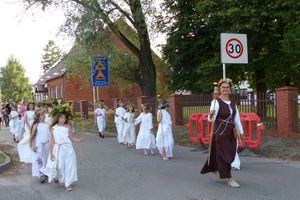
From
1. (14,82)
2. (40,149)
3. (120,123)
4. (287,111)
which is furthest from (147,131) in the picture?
(14,82)

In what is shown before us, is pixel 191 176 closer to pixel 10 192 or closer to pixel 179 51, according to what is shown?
pixel 10 192

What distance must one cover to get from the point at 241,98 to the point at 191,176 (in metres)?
7.68

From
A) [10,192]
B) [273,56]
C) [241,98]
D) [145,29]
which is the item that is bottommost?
[10,192]

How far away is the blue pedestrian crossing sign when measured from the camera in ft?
75.1

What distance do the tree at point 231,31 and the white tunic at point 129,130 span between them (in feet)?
19.7

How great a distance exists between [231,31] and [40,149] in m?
12.4

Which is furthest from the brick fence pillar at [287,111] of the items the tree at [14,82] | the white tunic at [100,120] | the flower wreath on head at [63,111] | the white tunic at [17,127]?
the tree at [14,82]

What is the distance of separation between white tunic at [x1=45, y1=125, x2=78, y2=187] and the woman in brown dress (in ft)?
8.77

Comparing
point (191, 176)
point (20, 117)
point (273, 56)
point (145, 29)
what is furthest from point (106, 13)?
point (191, 176)

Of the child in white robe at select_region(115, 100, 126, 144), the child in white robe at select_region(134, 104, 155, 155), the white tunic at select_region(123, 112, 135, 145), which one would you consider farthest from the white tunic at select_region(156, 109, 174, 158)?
the child in white robe at select_region(115, 100, 126, 144)

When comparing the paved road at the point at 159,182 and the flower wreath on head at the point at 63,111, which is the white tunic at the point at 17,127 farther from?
the flower wreath on head at the point at 63,111

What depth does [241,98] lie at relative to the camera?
17141 mm

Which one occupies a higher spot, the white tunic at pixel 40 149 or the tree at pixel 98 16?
the tree at pixel 98 16

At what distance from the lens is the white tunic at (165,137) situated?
43.0 ft
